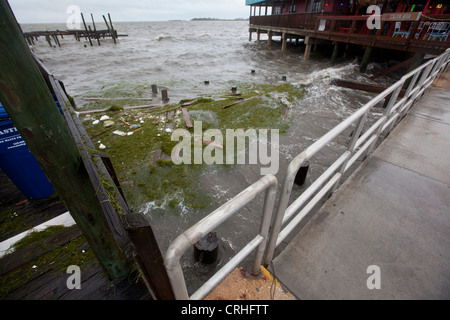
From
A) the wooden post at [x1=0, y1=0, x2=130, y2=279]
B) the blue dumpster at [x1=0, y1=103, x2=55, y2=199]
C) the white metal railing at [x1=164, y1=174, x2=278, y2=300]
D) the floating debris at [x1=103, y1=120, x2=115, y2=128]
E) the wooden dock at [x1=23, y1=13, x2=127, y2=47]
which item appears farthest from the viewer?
the wooden dock at [x1=23, y1=13, x2=127, y2=47]

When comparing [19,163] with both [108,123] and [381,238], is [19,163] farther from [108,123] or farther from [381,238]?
[381,238]

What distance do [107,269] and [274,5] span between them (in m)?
A: 40.6

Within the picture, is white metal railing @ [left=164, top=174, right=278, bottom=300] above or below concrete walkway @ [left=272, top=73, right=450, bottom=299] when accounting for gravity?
above

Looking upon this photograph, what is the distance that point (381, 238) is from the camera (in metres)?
2.28

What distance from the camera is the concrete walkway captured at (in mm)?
1864

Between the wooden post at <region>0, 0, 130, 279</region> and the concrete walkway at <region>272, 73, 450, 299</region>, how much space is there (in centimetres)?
177

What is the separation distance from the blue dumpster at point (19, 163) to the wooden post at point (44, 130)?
2275 millimetres

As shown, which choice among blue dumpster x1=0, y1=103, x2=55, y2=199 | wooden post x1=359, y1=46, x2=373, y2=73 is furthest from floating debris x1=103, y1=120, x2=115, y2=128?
wooden post x1=359, y1=46, x2=373, y2=73

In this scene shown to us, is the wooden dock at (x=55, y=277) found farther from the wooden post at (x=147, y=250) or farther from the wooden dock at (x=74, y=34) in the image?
the wooden dock at (x=74, y=34)

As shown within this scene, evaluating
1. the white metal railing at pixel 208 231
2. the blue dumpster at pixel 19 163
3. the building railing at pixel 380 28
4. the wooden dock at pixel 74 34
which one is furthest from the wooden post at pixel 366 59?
the wooden dock at pixel 74 34

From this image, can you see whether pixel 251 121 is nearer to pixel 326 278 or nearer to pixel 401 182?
pixel 401 182

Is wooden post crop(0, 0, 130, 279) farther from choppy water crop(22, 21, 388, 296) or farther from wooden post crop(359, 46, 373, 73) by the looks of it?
wooden post crop(359, 46, 373, 73)
